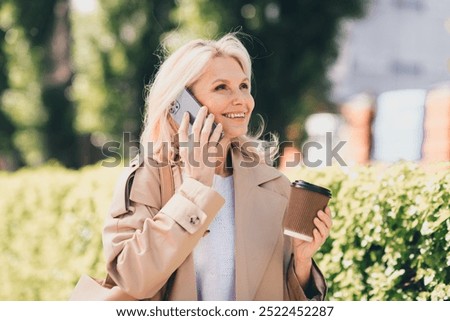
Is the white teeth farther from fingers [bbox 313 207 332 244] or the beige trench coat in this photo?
fingers [bbox 313 207 332 244]

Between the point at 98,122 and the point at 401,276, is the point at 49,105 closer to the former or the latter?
the point at 98,122

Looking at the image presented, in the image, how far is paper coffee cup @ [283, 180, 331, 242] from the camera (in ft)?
8.93

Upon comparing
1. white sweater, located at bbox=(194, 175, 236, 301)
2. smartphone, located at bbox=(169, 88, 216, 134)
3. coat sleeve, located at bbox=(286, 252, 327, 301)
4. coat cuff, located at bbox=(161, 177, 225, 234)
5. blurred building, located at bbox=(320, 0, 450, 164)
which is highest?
smartphone, located at bbox=(169, 88, 216, 134)

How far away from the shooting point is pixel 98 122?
1628 centimetres

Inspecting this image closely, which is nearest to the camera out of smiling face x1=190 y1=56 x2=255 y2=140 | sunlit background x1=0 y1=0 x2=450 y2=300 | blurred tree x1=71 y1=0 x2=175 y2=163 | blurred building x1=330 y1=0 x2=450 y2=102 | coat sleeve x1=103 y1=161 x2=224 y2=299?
coat sleeve x1=103 y1=161 x2=224 y2=299

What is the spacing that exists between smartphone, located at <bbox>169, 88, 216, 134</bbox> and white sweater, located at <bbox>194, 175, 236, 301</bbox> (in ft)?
1.15

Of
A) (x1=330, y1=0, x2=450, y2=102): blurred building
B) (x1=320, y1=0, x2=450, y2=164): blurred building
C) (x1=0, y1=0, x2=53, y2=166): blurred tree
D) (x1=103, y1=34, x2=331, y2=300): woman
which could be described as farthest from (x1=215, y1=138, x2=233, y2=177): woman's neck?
(x1=330, y1=0, x2=450, y2=102): blurred building

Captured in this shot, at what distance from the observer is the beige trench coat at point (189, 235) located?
2.62 metres

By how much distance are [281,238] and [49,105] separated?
15391 mm

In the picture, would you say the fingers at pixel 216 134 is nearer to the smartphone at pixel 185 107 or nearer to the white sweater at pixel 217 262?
the smartphone at pixel 185 107

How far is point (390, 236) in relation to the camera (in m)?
3.69

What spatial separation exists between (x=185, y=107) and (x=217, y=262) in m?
0.54

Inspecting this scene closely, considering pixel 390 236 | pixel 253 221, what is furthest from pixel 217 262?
pixel 390 236
